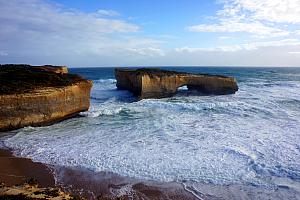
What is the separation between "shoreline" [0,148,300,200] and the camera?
8258 millimetres

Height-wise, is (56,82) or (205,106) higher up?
(56,82)

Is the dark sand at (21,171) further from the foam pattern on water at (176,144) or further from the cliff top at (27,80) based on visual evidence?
the cliff top at (27,80)

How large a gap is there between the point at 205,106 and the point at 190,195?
527 inches

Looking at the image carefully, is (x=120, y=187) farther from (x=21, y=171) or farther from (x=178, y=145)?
(x=178, y=145)

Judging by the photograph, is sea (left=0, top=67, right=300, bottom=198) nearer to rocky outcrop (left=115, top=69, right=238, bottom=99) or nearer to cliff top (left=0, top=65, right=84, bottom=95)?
cliff top (left=0, top=65, right=84, bottom=95)

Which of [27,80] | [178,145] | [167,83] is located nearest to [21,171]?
[178,145]

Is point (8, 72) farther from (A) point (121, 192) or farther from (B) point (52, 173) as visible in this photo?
(A) point (121, 192)

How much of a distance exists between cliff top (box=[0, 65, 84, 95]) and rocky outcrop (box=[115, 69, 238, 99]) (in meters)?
7.97

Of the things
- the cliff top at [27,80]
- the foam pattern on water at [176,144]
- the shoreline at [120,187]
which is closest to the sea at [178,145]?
the foam pattern on water at [176,144]

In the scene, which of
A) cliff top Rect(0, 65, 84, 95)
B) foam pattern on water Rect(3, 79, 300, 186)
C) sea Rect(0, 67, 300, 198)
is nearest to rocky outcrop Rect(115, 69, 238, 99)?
sea Rect(0, 67, 300, 198)

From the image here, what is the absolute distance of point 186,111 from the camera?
1989 cm

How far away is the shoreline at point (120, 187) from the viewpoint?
8.26 meters

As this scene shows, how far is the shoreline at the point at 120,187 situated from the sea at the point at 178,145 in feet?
0.93

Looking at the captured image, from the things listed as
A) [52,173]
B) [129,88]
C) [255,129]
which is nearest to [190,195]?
[52,173]
